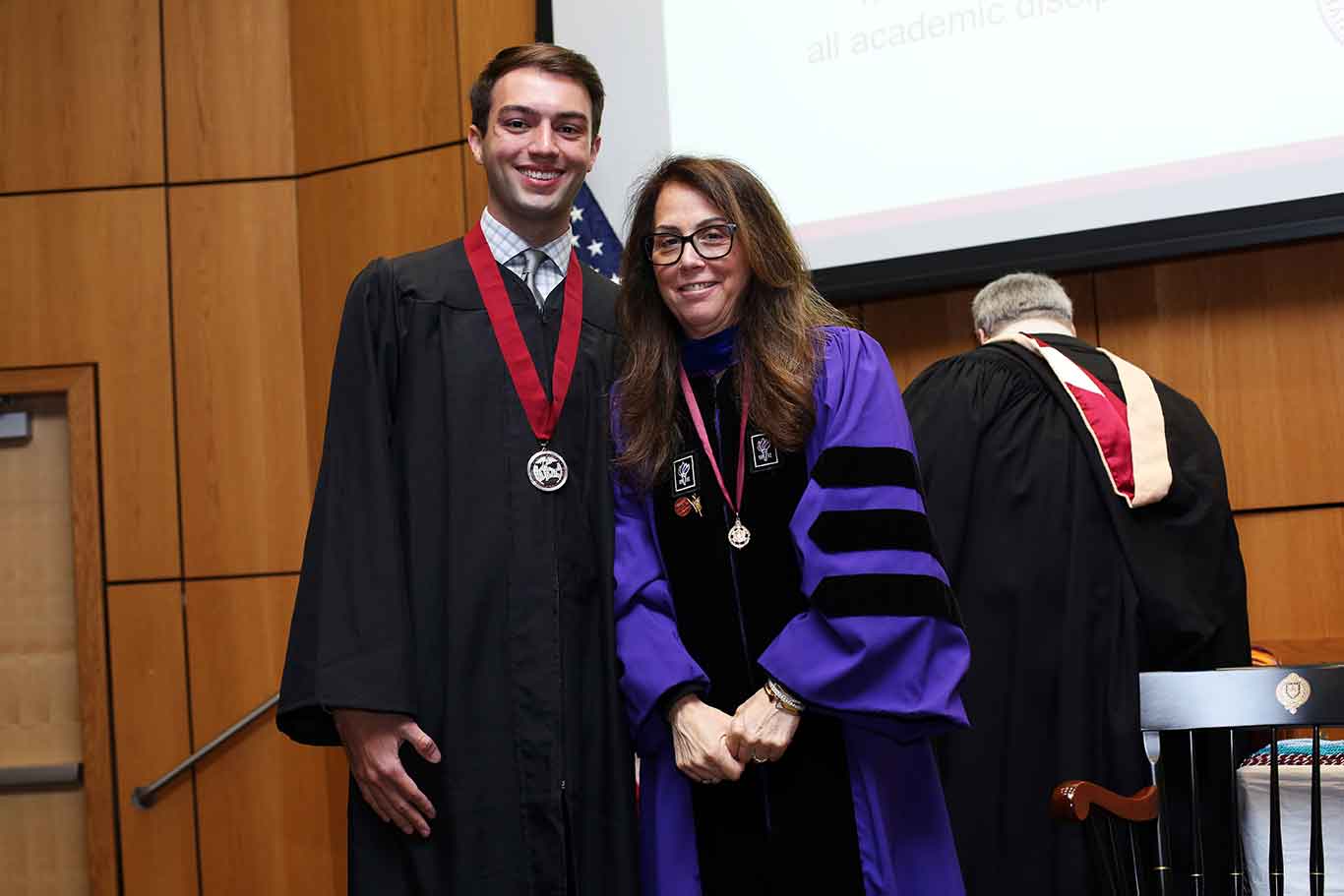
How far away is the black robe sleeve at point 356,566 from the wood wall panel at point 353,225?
2579 mm

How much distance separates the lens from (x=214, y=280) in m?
5.14

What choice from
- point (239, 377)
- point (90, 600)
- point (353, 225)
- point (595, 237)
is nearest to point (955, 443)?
point (595, 237)

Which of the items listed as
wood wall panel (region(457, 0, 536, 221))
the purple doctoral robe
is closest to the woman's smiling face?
the purple doctoral robe

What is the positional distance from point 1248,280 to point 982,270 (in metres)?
0.71

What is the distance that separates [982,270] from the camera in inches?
153

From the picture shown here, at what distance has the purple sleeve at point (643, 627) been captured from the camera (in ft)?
6.79

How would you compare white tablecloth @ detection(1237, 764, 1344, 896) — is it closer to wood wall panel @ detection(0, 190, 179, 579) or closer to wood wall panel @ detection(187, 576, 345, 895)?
wood wall panel @ detection(187, 576, 345, 895)

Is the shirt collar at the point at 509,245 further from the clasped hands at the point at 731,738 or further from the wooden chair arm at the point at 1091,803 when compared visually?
the wooden chair arm at the point at 1091,803

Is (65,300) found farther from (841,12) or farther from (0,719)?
(841,12)

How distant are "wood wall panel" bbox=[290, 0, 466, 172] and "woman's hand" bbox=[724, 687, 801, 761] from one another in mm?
3286

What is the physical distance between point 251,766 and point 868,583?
3.65m

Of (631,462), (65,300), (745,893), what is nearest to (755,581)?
(631,462)

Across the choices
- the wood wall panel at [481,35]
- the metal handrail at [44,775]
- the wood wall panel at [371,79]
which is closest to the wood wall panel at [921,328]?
the wood wall panel at [481,35]

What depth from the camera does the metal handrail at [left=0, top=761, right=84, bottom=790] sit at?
16.6ft
